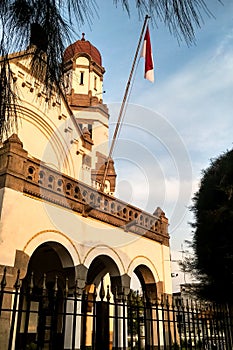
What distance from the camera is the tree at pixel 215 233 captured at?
23.9 ft

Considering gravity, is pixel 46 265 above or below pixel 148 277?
above

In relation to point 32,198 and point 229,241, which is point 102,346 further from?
point 32,198

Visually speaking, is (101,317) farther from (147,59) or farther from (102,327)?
(147,59)

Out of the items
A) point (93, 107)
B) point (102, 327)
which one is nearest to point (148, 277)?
point (102, 327)

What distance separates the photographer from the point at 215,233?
24.8ft

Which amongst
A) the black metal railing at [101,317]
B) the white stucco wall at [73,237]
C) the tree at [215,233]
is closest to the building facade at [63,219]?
the white stucco wall at [73,237]

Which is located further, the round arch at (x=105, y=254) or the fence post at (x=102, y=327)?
the round arch at (x=105, y=254)

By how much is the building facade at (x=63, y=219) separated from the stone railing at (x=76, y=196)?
3 cm

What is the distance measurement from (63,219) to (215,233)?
151 inches

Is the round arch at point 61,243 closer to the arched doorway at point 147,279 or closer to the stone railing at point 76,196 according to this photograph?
the stone railing at point 76,196

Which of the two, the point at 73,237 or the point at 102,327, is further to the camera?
the point at 73,237

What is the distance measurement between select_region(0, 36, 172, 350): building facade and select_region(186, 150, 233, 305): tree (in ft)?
9.23

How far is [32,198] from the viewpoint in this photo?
822 centimetres

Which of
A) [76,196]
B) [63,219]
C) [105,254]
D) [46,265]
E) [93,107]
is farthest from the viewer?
[93,107]
